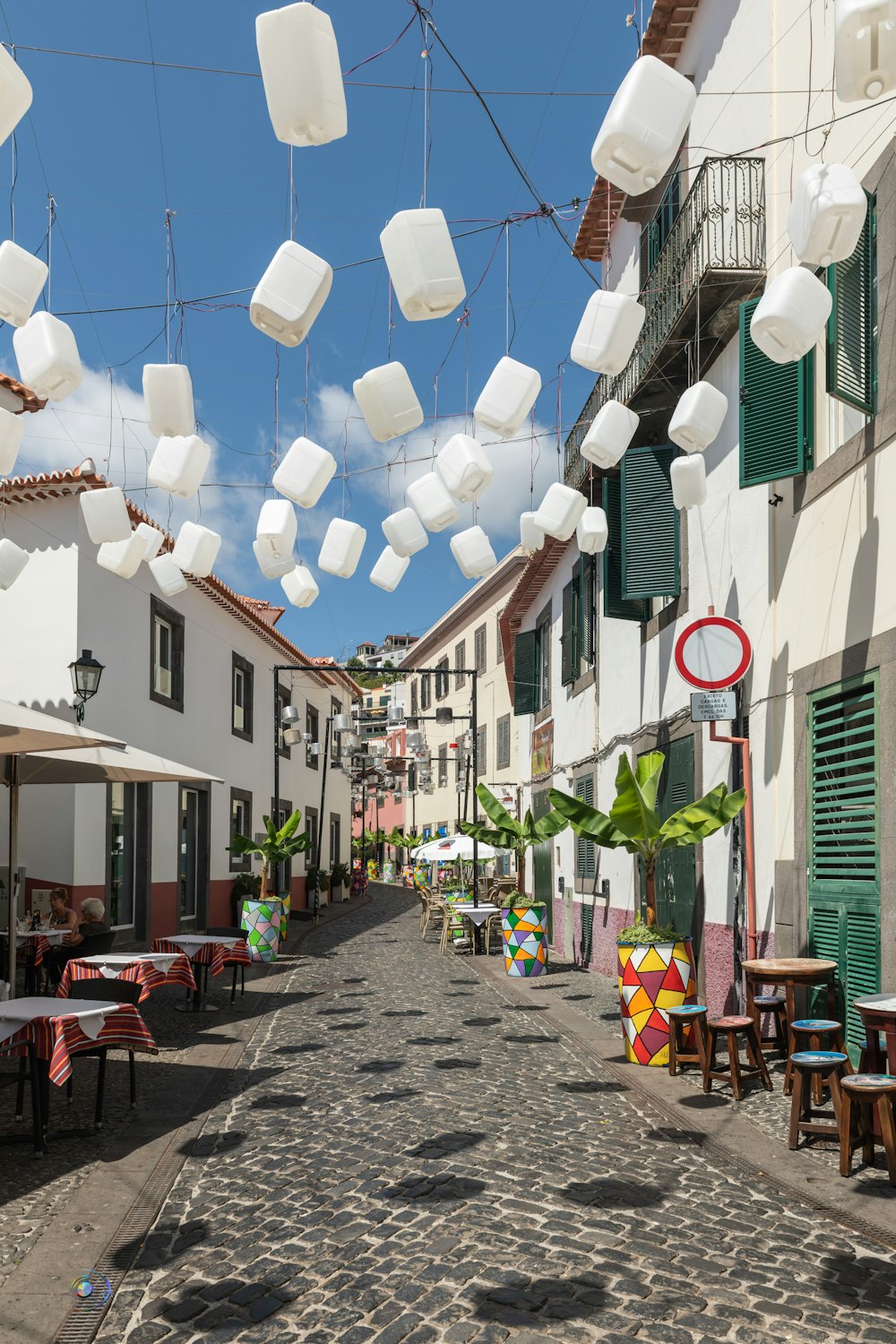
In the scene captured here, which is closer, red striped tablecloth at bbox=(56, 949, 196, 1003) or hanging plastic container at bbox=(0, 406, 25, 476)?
hanging plastic container at bbox=(0, 406, 25, 476)

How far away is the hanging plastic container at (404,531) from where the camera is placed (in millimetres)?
7980

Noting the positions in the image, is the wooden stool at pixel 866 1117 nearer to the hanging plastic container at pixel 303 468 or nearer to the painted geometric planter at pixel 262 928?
the hanging plastic container at pixel 303 468

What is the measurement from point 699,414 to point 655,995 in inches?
187

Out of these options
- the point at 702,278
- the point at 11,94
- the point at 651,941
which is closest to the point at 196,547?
the point at 11,94

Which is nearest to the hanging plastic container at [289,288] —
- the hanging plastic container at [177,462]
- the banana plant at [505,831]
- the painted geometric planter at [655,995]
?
the hanging plastic container at [177,462]

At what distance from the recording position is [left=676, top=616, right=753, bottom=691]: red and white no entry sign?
377 inches

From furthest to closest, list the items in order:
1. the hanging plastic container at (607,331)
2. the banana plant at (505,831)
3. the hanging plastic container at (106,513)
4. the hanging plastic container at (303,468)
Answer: the banana plant at (505,831)
the hanging plastic container at (106,513)
the hanging plastic container at (303,468)
the hanging plastic container at (607,331)

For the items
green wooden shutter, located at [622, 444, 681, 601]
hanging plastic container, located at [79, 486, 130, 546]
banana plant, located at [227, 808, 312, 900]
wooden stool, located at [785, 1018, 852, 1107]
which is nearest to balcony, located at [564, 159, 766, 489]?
green wooden shutter, located at [622, 444, 681, 601]

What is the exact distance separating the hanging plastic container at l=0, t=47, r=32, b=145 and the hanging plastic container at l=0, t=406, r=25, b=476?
7.64 ft

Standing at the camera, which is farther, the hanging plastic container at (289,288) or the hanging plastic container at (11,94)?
the hanging plastic container at (289,288)

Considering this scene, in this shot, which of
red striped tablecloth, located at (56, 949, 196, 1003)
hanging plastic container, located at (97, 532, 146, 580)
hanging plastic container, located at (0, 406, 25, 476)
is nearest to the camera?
hanging plastic container, located at (0, 406, 25, 476)

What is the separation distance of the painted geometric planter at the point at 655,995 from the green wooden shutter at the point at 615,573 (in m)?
5.28

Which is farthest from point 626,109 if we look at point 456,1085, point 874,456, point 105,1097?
point 105,1097

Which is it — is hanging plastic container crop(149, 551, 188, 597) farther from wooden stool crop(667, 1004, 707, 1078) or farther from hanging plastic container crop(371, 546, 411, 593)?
wooden stool crop(667, 1004, 707, 1078)
